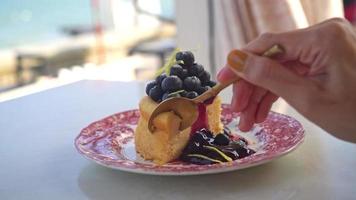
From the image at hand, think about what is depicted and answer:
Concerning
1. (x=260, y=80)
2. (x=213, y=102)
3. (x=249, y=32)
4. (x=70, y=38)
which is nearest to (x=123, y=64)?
(x=249, y=32)

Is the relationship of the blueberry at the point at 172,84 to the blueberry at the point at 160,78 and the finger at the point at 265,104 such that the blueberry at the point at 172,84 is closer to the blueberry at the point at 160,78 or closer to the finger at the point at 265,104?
the blueberry at the point at 160,78

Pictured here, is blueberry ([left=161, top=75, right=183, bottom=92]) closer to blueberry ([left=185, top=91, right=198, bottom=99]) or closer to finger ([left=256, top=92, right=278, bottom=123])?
blueberry ([left=185, top=91, right=198, bottom=99])

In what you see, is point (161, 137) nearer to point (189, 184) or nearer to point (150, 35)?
point (189, 184)

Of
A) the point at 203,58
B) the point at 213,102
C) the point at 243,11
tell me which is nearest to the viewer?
the point at 213,102

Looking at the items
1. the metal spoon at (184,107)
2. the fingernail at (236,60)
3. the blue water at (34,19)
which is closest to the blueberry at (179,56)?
the metal spoon at (184,107)

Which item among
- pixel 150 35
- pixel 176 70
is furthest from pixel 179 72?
pixel 150 35

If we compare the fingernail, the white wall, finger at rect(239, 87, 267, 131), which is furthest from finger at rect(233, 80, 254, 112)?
the white wall

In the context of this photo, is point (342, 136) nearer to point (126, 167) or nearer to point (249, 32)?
point (126, 167)
